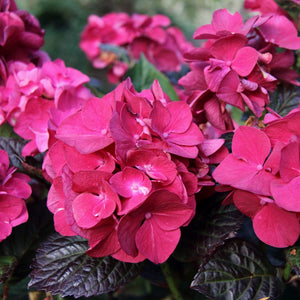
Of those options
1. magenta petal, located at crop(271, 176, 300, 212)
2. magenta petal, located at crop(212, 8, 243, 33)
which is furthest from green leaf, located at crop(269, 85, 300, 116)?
magenta petal, located at crop(271, 176, 300, 212)

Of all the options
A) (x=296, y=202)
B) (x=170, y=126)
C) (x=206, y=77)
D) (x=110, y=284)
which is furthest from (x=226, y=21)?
(x=110, y=284)

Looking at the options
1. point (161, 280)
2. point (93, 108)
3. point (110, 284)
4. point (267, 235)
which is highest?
point (93, 108)

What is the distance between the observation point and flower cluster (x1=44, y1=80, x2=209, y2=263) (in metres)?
0.47

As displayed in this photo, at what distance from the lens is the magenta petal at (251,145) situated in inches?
18.9

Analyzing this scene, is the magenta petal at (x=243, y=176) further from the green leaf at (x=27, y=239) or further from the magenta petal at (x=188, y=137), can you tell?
the green leaf at (x=27, y=239)

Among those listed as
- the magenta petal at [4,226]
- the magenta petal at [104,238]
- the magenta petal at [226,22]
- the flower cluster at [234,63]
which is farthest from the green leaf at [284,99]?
the magenta petal at [4,226]

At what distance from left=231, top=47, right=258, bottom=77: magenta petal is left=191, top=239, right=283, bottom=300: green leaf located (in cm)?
26

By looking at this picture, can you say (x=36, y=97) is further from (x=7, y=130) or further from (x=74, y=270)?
(x=74, y=270)

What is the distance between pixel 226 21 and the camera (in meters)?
0.60

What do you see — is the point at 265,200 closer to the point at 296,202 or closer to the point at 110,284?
the point at 296,202

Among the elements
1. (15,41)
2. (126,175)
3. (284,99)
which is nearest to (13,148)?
(15,41)

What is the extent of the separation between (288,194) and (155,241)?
180 millimetres

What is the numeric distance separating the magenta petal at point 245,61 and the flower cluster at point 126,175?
109mm

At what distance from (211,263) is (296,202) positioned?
0.55 ft
